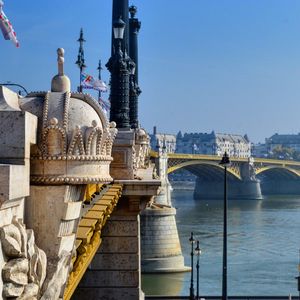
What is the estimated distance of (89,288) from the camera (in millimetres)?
12789

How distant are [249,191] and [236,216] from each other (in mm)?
27245

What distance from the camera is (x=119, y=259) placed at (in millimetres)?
12953

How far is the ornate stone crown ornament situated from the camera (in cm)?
445

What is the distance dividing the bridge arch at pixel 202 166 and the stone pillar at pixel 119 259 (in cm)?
5616

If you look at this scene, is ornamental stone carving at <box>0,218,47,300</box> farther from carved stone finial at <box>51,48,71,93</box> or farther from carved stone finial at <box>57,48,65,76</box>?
carved stone finial at <box>57,48,65,76</box>

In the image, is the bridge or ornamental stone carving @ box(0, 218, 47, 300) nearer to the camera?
ornamental stone carving @ box(0, 218, 47, 300)

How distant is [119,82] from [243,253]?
92.1 feet

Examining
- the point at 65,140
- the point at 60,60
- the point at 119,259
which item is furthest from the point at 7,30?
the point at 65,140

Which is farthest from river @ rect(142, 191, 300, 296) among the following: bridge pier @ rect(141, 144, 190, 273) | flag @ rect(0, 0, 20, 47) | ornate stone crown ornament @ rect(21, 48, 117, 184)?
ornate stone crown ornament @ rect(21, 48, 117, 184)

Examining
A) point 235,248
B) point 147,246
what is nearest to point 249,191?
point 235,248

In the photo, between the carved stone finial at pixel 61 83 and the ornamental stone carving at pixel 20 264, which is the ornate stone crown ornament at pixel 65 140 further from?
the ornamental stone carving at pixel 20 264

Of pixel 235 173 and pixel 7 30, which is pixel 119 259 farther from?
pixel 235 173

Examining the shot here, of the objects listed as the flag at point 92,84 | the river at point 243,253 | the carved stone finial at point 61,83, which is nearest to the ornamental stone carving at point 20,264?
the carved stone finial at point 61,83

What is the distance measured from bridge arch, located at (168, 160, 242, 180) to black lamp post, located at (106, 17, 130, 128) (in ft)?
179
